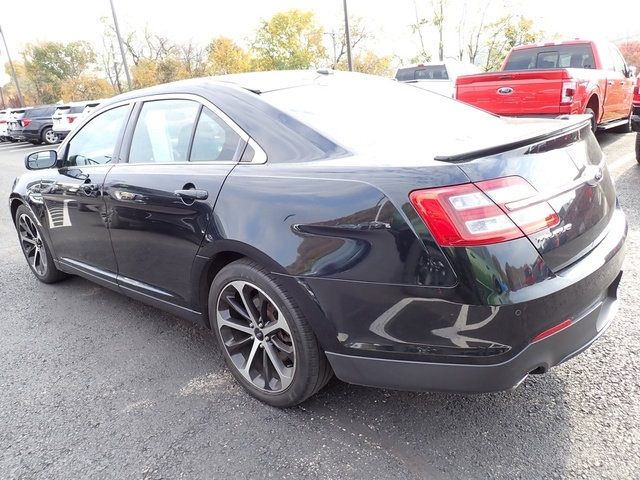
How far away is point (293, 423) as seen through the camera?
2324 mm

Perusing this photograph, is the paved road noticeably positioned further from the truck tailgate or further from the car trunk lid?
the truck tailgate

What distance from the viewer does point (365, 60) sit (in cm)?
4050

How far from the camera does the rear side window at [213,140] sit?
2.49 metres

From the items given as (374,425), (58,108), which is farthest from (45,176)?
(58,108)

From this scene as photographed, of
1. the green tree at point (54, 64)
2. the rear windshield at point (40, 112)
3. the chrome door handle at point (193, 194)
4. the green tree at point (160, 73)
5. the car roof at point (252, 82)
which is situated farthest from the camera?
the green tree at point (54, 64)

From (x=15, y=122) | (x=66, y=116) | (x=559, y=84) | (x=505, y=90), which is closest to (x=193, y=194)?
(x=559, y=84)

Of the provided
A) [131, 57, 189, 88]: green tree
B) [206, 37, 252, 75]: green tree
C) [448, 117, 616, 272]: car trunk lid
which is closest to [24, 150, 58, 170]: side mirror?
[448, 117, 616, 272]: car trunk lid

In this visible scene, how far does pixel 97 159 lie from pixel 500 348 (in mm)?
2919

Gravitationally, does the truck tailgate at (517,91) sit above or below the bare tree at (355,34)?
below

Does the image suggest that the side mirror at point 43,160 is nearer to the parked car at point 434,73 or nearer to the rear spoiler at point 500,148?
the rear spoiler at point 500,148

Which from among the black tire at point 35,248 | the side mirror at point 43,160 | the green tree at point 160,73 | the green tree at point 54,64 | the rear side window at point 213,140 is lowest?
the black tire at point 35,248

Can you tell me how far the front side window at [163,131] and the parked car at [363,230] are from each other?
0.01 metres

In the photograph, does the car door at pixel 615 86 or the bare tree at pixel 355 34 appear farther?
the bare tree at pixel 355 34

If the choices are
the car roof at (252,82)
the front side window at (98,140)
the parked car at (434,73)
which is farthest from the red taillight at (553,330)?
the parked car at (434,73)
